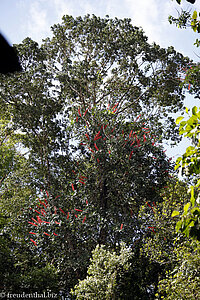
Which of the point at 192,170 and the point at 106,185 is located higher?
the point at 106,185

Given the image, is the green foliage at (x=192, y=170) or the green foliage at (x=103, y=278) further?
the green foliage at (x=103, y=278)

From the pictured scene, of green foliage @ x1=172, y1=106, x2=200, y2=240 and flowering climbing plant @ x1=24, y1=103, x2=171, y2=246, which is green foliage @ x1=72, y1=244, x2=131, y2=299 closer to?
flowering climbing plant @ x1=24, y1=103, x2=171, y2=246

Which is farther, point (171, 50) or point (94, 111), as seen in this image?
point (171, 50)

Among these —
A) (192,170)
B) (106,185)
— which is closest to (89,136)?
(106,185)

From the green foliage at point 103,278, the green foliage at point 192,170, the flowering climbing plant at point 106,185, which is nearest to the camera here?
the green foliage at point 192,170

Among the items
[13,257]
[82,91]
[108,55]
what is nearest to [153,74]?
[108,55]

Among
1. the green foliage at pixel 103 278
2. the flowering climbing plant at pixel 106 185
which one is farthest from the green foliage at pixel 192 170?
the flowering climbing plant at pixel 106 185

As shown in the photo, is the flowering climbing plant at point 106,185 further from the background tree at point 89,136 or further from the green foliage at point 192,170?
the green foliage at point 192,170

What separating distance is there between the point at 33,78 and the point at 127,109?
5042mm

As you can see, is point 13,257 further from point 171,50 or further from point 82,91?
point 171,50

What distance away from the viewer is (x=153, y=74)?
48.5ft

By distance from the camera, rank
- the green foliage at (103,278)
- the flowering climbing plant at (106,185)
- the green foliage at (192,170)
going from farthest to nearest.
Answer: the flowering climbing plant at (106,185) < the green foliage at (103,278) < the green foliage at (192,170)

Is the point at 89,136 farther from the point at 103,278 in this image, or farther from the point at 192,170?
the point at 192,170

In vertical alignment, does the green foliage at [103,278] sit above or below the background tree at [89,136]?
below
